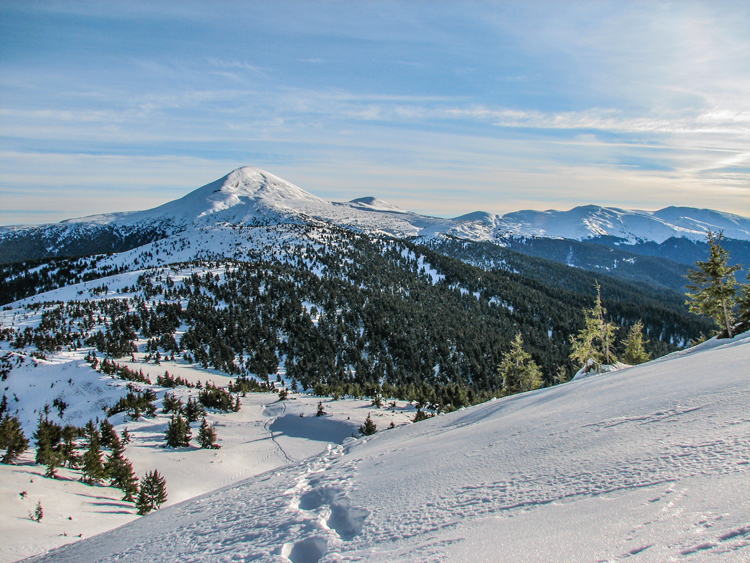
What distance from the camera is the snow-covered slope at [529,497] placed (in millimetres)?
4211

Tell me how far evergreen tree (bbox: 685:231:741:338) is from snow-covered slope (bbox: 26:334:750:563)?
751 inches

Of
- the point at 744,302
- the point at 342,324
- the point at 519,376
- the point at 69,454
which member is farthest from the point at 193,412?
the point at 342,324

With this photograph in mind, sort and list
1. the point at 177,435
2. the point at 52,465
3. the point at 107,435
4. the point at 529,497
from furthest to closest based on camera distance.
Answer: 1. the point at 177,435
2. the point at 107,435
3. the point at 52,465
4. the point at 529,497

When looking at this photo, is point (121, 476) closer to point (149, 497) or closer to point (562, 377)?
point (149, 497)

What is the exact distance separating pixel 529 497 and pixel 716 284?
29.9m

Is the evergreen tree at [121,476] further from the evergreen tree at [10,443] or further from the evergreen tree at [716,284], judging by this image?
the evergreen tree at [716,284]

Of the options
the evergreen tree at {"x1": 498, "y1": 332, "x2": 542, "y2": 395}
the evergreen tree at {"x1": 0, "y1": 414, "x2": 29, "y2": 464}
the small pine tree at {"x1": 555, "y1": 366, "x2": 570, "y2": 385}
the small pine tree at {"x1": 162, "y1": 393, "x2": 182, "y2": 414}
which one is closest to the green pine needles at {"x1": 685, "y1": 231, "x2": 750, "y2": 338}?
the evergreen tree at {"x1": 498, "y1": 332, "x2": 542, "y2": 395}

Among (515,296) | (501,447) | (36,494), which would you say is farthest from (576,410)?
(515,296)

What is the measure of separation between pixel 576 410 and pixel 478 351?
98.6 m

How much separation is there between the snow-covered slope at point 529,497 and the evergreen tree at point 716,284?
19067mm

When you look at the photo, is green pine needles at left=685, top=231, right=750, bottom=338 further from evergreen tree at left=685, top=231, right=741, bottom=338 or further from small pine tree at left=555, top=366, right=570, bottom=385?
small pine tree at left=555, top=366, right=570, bottom=385

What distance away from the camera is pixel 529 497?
5742mm

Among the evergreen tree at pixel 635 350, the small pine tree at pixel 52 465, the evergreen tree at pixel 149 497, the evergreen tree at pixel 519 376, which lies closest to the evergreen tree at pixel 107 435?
the small pine tree at pixel 52 465

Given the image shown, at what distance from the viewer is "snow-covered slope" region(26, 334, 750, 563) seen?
13.8 feet
